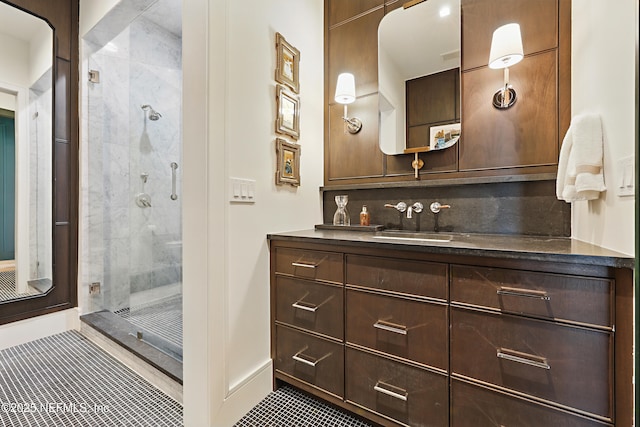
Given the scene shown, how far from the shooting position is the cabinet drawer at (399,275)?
110cm

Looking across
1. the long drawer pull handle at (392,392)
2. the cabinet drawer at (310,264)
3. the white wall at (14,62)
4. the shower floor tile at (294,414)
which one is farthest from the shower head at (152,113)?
the long drawer pull handle at (392,392)

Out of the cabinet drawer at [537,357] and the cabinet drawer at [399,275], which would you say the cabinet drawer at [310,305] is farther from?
the cabinet drawer at [537,357]

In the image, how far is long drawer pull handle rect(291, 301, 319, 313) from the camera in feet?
4.69

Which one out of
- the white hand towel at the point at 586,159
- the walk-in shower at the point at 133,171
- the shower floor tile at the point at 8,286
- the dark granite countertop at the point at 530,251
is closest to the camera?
the dark granite countertop at the point at 530,251

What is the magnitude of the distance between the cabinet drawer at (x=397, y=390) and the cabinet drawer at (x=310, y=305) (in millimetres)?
155

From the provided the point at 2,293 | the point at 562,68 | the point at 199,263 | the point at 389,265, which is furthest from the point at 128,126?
the point at 562,68

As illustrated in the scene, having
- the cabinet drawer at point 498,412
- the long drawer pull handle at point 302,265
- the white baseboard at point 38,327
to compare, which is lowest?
the white baseboard at point 38,327

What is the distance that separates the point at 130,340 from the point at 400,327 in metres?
1.82

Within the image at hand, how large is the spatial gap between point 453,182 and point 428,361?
3.28 feet

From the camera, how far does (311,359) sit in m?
1.45

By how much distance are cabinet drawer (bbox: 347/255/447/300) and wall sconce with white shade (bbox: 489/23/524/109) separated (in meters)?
1.09

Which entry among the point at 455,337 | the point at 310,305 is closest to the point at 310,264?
the point at 310,305

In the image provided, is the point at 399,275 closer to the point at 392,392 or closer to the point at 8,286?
the point at 392,392

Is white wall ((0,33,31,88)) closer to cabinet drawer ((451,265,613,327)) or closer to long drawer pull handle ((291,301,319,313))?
long drawer pull handle ((291,301,319,313))
